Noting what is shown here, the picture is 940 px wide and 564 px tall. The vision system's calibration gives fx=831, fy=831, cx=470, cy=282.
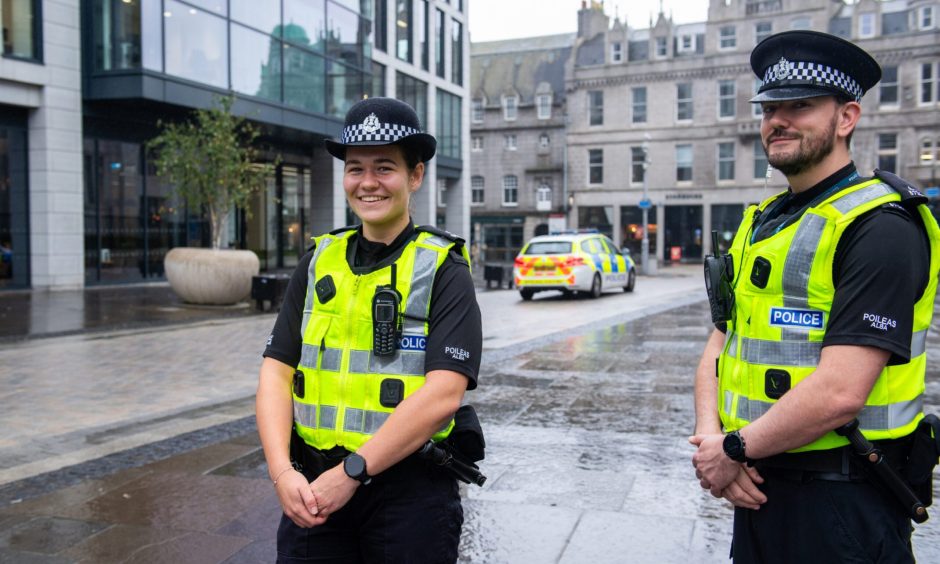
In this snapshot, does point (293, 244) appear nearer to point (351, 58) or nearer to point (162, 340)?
point (351, 58)

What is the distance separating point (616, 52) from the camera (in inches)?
2014

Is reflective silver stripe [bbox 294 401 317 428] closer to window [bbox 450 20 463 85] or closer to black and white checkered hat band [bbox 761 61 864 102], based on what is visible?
black and white checkered hat band [bbox 761 61 864 102]

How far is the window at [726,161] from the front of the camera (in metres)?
48.0

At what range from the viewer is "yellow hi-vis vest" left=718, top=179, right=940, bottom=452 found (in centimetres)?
204

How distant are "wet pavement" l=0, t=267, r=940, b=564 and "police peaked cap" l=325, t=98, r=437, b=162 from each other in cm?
207

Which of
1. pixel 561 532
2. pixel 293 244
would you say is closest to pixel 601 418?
pixel 561 532

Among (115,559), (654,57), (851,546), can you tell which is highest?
(654,57)

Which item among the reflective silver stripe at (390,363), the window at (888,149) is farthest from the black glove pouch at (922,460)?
the window at (888,149)

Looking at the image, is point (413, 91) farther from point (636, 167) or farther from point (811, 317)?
point (811, 317)

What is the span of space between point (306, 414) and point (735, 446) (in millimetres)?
1153

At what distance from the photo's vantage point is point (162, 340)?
1127 centimetres

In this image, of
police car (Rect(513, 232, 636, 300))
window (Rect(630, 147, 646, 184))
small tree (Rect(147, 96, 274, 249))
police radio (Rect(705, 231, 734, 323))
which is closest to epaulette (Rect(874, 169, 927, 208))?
police radio (Rect(705, 231, 734, 323))

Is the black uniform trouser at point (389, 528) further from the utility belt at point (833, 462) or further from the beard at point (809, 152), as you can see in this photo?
the beard at point (809, 152)

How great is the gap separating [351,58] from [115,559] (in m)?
23.6
